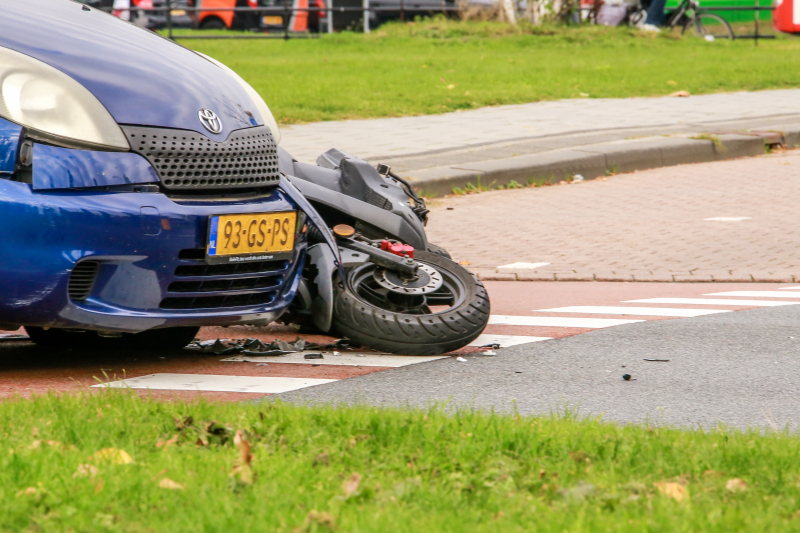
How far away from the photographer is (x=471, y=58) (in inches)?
859

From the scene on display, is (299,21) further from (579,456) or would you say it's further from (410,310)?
(579,456)

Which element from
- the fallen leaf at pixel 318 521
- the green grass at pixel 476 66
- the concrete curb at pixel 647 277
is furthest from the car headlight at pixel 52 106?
the green grass at pixel 476 66

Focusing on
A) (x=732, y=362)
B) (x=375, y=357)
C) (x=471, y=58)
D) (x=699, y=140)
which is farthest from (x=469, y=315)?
(x=471, y=58)

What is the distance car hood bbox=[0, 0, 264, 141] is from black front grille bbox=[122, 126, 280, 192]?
0.04 metres

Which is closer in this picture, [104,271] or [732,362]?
[104,271]

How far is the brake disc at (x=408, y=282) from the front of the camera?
511 centimetres

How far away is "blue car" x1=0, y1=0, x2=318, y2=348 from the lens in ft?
13.2

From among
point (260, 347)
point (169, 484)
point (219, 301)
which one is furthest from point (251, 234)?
point (169, 484)

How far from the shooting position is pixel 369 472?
3.10m

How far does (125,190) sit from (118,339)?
1257 mm

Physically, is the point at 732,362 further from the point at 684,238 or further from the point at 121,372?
the point at 684,238

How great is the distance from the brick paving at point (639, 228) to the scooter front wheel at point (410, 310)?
2296 mm

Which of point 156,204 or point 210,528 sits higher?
point 156,204

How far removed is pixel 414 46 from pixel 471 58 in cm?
291
